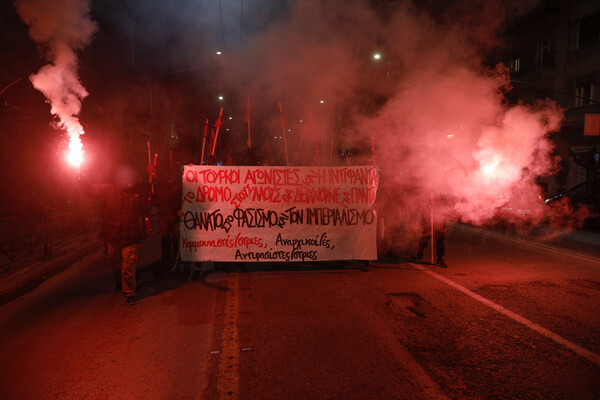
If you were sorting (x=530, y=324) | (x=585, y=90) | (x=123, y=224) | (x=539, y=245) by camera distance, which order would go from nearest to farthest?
(x=530, y=324) < (x=123, y=224) < (x=539, y=245) < (x=585, y=90)

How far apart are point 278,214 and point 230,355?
9.49 ft

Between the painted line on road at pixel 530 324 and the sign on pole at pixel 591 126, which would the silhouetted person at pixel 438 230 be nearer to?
the painted line on road at pixel 530 324

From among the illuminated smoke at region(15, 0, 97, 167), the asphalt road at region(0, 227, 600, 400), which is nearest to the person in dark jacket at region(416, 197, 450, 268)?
the asphalt road at region(0, 227, 600, 400)

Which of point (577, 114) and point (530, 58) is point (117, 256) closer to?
point (577, 114)

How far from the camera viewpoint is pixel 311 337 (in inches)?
141

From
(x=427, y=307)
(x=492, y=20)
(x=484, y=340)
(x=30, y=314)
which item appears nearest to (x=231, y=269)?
(x=30, y=314)

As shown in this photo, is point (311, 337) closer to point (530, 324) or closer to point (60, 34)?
point (530, 324)

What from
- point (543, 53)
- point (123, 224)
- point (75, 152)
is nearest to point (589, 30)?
point (543, 53)

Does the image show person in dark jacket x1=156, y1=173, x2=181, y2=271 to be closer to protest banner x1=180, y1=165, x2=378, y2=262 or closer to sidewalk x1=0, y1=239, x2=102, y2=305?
protest banner x1=180, y1=165, x2=378, y2=262

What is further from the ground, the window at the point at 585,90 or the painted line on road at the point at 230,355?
the window at the point at 585,90

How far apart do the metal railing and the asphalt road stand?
1.58m

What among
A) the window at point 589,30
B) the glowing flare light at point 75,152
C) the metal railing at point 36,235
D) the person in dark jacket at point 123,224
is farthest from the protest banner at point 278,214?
the window at point 589,30

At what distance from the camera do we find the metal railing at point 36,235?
6.71 meters

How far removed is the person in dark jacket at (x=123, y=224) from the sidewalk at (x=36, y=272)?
163 centimetres
